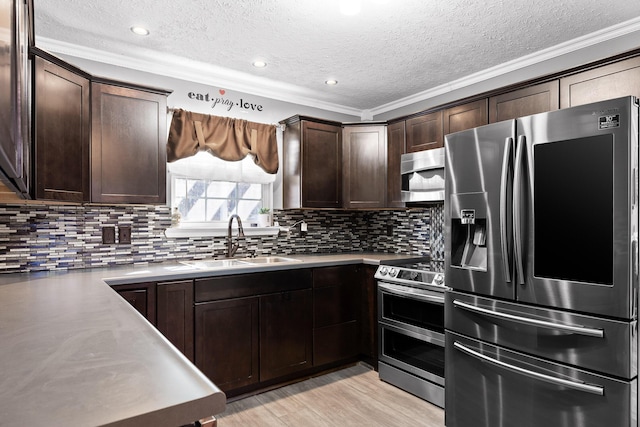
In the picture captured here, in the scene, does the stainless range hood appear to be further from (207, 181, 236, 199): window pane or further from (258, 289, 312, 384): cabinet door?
(207, 181, 236, 199): window pane

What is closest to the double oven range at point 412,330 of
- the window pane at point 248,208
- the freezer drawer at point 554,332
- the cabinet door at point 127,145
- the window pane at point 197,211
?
the freezer drawer at point 554,332

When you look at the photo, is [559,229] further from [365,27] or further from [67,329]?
[67,329]

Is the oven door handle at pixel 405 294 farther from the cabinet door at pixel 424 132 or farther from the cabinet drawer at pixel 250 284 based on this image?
the cabinet door at pixel 424 132

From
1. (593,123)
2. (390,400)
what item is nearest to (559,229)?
(593,123)

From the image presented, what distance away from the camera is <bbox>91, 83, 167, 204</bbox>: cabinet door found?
8.43 feet

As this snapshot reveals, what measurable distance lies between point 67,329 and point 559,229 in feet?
6.66

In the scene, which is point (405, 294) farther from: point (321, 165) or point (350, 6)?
point (350, 6)

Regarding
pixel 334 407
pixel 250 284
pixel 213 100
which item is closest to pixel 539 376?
pixel 334 407

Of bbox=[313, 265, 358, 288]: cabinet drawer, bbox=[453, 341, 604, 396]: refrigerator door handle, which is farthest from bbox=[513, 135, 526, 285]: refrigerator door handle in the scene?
bbox=[313, 265, 358, 288]: cabinet drawer

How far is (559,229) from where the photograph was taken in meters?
1.89

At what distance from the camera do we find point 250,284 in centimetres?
286

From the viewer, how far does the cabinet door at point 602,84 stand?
2.09m

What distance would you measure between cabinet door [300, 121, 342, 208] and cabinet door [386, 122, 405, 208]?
0.46 metres

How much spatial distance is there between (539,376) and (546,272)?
0.50m
